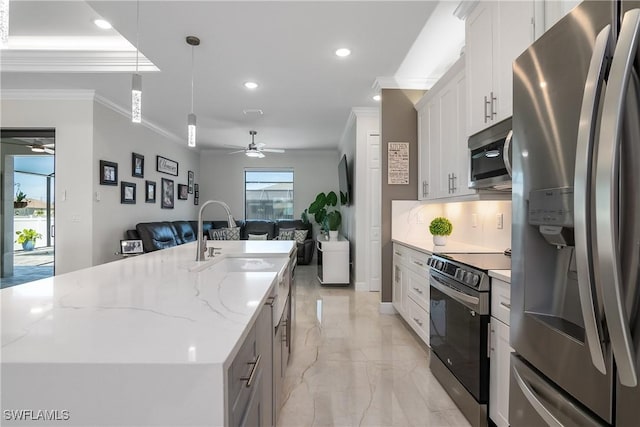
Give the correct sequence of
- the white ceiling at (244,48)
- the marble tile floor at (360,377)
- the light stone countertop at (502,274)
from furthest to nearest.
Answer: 1. the white ceiling at (244,48)
2. the marble tile floor at (360,377)
3. the light stone countertop at (502,274)

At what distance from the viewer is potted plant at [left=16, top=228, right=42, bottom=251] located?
4113 millimetres

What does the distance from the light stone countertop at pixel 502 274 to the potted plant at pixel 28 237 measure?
5238mm

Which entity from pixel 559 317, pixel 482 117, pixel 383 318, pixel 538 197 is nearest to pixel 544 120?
pixel 538 197

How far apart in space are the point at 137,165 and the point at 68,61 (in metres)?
1.97

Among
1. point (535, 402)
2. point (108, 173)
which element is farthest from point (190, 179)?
point (535, 402)

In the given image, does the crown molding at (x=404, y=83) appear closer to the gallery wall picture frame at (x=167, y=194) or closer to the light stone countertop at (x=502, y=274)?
the light stone countertop at (x=502, y=274)

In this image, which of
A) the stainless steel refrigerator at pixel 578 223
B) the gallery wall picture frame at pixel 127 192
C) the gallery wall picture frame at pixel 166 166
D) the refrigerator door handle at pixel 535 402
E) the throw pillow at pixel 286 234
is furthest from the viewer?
the throw pillow at pixel 286 234

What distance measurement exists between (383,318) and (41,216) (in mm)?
4563

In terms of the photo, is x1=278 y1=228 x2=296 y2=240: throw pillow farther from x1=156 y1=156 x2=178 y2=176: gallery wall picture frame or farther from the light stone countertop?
the light stone countertop

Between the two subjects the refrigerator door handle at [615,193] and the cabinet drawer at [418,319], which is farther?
the cabinet drawer at [418,319]

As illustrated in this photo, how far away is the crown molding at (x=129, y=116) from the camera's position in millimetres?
4207

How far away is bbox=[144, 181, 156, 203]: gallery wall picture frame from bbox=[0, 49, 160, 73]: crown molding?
2295 mm

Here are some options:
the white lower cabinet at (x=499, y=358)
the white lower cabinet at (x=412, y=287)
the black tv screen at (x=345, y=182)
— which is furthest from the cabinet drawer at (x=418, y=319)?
the black tv screen at (x=345, y=182)

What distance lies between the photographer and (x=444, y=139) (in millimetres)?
2912
